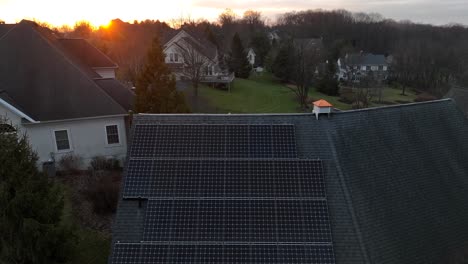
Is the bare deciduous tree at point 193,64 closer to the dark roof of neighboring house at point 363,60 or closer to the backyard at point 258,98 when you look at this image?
the backyard at point 258,98

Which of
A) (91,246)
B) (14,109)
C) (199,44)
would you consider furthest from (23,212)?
(199,44)

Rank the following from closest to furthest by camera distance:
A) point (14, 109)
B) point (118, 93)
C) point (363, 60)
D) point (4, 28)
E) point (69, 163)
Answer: point (14, 109) < point (69, 163) < point (118, 93) < point (4, 28) < point (363, 60)

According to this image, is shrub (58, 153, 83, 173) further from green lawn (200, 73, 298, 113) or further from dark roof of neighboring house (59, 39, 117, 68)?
green lawn (200, 73, 298, 113)

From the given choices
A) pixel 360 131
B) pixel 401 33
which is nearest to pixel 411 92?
pixel 401 33

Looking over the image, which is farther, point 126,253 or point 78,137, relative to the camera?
point 78,137

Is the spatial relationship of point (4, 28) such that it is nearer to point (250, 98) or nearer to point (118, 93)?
point (118, 93)

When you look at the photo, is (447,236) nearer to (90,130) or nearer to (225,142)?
(225,142)

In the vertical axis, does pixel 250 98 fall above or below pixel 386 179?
below
